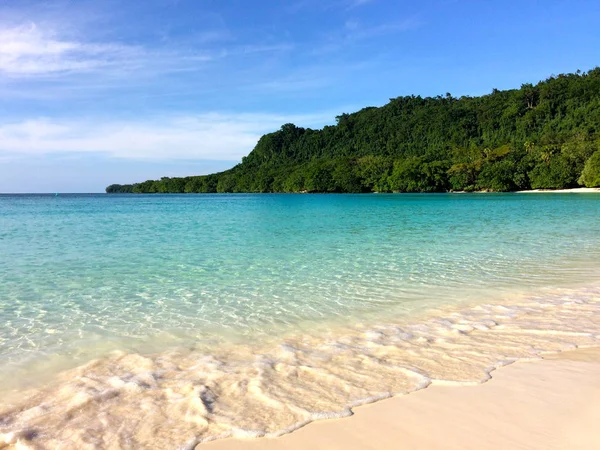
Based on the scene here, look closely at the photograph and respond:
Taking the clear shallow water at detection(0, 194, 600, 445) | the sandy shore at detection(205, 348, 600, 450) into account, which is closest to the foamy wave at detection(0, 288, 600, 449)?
the clear shallow water at detection(0, 194, 600, 445)

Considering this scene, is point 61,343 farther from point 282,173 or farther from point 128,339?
point 282,173

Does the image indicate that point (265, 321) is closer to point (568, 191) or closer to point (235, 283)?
point (235, 283)

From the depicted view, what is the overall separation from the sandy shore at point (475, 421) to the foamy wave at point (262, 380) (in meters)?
0.16

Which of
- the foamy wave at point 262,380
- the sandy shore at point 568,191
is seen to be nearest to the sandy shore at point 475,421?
the foamy wave at point 262,380

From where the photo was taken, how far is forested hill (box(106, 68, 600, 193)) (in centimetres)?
8712

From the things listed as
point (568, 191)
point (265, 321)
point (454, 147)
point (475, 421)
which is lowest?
point (265, 321)

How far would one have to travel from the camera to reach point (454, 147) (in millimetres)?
112000

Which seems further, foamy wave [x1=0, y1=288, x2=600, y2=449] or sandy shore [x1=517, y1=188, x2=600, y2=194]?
sandy shore [x1=517, y1=188, x2=600, y2=194]

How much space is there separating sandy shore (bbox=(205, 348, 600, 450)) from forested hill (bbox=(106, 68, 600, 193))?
82.2m

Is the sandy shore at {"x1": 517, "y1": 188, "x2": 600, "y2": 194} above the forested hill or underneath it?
underneath

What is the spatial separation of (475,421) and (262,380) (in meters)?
1.99

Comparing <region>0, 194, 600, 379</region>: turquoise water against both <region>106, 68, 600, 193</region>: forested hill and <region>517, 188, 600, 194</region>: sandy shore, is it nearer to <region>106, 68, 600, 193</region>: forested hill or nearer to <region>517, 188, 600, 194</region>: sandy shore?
<region>517, 188, 600, 194</region>: sandy shore

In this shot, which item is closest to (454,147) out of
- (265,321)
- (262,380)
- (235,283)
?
(235,283)

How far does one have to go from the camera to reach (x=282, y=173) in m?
151
